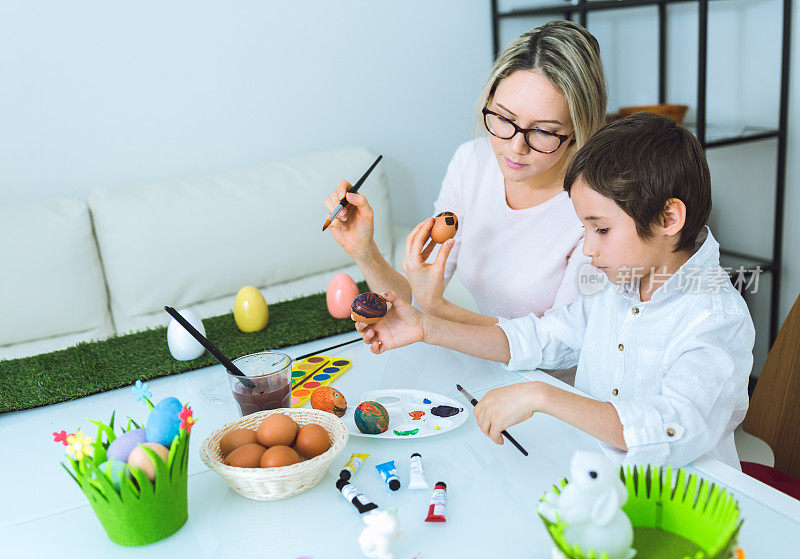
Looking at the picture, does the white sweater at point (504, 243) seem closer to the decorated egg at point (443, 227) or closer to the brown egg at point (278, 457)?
the decorated egg at point (443, 227)

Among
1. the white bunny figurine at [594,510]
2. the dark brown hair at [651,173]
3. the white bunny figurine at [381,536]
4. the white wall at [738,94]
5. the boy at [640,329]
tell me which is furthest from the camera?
the white wall at [738,94]

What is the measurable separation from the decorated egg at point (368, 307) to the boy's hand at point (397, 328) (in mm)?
50

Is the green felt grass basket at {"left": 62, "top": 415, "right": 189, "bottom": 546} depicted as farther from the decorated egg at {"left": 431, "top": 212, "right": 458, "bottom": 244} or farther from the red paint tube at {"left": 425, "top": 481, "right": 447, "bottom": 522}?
the decorated egg at {"left": 431, "top": 212, "right": 458, "bottom": 244}

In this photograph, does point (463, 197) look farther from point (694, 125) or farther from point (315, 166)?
point (694, 125)

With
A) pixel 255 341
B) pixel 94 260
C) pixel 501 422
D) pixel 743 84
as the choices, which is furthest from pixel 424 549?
pixel 743 84

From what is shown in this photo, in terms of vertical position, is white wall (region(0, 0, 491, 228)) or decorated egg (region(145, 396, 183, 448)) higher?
white wall (region(0, 0, 491, 228))

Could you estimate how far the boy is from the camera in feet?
3.10

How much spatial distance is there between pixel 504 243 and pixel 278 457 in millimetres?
933

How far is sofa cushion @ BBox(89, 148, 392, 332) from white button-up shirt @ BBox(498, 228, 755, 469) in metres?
1.14

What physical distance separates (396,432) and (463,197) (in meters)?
0.88

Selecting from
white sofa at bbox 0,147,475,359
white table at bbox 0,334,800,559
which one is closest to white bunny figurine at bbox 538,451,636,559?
white table at bbox 0,334,800,559

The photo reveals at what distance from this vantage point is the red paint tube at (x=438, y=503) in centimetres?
82

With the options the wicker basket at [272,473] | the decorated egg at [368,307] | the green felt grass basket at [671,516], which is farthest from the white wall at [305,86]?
the green felt grass basket at [671,516]

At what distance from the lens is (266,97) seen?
2.45 m
